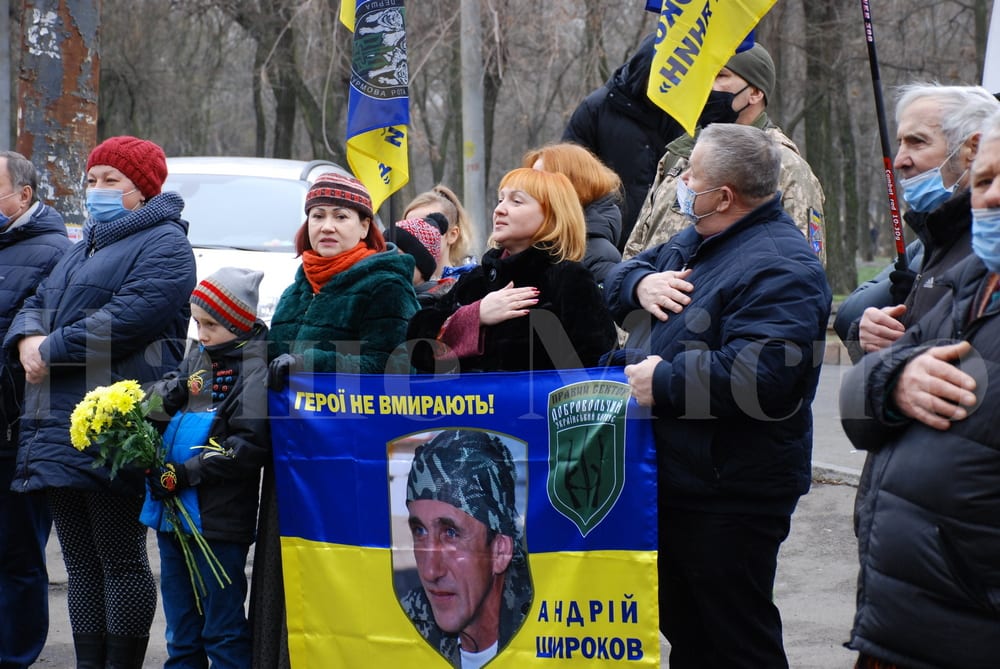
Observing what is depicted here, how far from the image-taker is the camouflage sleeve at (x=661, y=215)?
520cm

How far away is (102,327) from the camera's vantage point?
194 inches

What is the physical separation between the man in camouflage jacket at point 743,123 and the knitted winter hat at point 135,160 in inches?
78.6

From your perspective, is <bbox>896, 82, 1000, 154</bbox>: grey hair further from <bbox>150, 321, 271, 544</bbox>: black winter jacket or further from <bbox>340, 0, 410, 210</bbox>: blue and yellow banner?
<bbox>340, 0, 410, 210</bbox>: blue and yellow banner

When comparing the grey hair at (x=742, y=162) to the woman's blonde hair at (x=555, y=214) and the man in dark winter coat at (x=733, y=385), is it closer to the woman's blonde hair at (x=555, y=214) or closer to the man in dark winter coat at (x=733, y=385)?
the man in dark winter coat at (x=733, y=385)

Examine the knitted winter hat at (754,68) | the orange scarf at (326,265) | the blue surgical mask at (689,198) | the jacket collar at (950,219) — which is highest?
the knitted winter hat at (754,68)

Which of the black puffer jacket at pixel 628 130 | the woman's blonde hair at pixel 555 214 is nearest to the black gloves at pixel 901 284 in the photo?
the woman's blonde hair at pixel 555 214

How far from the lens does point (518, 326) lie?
4.42m

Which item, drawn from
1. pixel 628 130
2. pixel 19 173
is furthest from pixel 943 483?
pixel 19 173

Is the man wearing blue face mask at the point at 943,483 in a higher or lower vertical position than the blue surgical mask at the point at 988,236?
lower

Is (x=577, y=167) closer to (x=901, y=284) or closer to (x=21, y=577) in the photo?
(x=901, y=284)

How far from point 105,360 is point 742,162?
2642 millimetres

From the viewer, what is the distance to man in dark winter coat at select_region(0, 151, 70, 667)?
5.30m

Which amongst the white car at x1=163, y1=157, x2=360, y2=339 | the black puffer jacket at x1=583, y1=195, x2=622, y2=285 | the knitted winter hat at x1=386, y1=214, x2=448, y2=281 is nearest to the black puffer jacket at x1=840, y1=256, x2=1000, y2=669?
the black puffer jacket at x1=583, y1=195, x2=622, y2=285

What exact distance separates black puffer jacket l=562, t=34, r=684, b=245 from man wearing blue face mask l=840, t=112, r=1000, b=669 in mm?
3369
